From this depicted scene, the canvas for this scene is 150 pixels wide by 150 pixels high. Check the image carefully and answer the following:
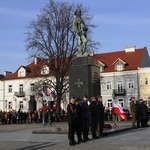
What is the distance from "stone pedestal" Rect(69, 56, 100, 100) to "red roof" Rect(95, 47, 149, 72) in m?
42.7

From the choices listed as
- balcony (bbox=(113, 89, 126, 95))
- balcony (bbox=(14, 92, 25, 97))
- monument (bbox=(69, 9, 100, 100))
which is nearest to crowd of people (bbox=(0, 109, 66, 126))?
monument (bbox=(69, 9, 100, 100))

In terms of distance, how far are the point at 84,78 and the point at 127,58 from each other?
1850 inches

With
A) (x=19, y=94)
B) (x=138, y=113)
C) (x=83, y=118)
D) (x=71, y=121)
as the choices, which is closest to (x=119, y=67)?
(x=19, y=94)

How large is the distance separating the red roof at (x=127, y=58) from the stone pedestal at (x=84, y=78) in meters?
42.7

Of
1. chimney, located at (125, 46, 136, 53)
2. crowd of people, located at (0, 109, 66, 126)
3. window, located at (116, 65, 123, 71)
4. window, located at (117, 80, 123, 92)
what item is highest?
chimney, located at (125, 46, 136, 53)

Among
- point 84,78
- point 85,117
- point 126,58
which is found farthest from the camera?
point 126,58

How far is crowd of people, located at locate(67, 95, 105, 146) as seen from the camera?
1266cm

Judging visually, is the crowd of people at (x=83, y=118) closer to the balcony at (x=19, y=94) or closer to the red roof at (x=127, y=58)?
the red roof at (x=127, y=58)

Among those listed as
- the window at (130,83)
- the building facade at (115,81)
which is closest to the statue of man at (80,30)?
the building facade at (115,81)

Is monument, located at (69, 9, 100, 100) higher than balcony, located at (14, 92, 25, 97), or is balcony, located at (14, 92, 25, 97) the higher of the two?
balcony, located at (14, 92, 25, 97)

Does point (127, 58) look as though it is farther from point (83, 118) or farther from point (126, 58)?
point (83, 118)

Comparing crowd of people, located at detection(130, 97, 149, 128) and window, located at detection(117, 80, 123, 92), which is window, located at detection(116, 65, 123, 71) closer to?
window, located at detection(117, 80, 123, 92)

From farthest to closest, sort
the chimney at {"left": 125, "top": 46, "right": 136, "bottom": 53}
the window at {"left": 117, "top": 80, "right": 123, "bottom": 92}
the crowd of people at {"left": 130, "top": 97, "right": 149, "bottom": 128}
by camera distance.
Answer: the chimney at {"left": 125, "top": 46, "right": 136, "bottom": 53} < the window at {"left": 117, "top": 80, "right": 123, "bottom": 92} < the crowd of people at {"left": 130, "top": 97, "right": 149, "bottom": 128}

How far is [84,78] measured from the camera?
1839 centimetres
